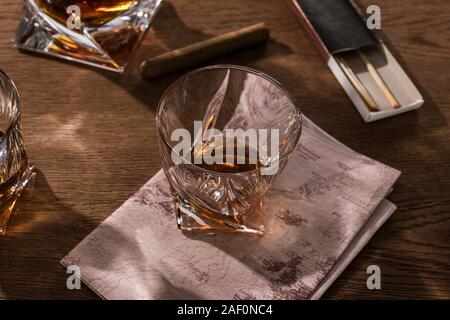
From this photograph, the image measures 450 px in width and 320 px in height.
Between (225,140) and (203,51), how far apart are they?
0.13 m

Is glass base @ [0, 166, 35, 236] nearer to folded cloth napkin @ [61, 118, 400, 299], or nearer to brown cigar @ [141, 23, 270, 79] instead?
folded cloth napkin @ [61, 118, 400, 299]

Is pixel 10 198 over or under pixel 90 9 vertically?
under

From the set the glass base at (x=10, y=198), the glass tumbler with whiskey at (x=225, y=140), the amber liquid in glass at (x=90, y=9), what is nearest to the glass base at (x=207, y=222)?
the glass tumbler with whiskey at (x=225, y=140)

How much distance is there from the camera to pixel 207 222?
697 mm

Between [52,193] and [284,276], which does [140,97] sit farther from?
[284,276]

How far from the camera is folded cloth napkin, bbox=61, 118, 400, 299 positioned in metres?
0.66

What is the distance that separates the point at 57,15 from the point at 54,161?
191mm

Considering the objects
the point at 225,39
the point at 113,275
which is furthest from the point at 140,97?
the point at 113,275

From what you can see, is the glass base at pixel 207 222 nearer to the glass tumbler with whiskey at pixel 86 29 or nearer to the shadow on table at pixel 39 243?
the shadow on table at pixel 39 243

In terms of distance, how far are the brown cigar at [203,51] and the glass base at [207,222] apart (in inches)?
7.0

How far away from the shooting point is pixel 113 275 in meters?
0.66

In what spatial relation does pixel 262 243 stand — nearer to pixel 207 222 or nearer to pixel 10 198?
pixel 207 222

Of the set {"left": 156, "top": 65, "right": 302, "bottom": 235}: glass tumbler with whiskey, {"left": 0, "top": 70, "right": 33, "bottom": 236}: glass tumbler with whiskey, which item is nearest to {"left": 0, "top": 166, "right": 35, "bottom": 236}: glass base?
{"left": 0, "top": 70, "right": 33, "bottom": 236}: glass tumbler with whiskey

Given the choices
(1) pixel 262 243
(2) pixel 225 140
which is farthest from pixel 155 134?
(1) pixel 262 243
